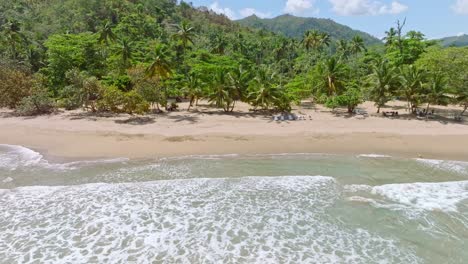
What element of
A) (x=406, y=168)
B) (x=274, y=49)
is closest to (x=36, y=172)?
(x=406, y=168)

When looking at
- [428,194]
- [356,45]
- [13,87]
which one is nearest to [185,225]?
[428,194]

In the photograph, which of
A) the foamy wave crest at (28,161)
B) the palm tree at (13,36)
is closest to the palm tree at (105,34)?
the palm tree at (13,36)

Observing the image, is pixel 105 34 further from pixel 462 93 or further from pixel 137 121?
pixel 462 93

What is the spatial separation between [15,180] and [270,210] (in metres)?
12.8

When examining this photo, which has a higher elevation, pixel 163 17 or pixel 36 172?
pixel 163 17

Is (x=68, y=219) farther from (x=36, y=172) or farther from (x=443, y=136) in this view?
(x=443, y=136)

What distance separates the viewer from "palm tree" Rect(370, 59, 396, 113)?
32500 millimetres

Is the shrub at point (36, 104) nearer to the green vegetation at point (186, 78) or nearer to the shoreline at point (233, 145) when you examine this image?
the green vegetation at point (186, 78)

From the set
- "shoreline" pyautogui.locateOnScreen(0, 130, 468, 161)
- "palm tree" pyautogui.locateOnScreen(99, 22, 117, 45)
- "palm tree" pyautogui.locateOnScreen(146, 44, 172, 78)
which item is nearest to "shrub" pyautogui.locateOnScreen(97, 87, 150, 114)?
"palm tree" pyautogui.locateOnScreen(146, 44, 172, 78)

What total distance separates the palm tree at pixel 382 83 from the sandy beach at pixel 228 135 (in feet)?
6.94

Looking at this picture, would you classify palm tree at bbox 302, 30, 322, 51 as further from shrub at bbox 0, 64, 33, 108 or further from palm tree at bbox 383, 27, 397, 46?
shrub at bbox 0, 64, 33, 108

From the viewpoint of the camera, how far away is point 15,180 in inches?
672

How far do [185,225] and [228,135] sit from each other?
44.2 feet

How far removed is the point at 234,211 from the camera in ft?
45.3
